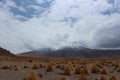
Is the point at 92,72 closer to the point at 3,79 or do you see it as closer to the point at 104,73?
the point at 104,73

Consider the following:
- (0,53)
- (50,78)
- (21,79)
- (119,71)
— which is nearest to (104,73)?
(119,71)

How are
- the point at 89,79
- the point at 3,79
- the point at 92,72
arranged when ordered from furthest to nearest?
the point at 92,72 < the point at 89,79 < the point at 3,79

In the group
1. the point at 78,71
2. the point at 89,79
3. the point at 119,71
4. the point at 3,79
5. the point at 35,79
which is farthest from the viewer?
the point at 119,71

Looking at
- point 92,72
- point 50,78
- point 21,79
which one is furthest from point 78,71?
point 21,79

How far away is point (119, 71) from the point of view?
32625mm

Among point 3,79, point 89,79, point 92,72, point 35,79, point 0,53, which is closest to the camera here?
point 35,79

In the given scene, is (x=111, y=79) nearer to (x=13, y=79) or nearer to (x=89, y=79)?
(x=89, y=79)

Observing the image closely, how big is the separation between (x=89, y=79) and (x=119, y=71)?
915 cm

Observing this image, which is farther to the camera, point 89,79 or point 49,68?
point 49,68

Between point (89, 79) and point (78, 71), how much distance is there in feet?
12.5

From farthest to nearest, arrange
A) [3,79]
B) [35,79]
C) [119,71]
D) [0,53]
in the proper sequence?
[0,53], [119,71], [3,79], [35,79]

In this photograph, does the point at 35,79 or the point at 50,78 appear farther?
the point at 50,78

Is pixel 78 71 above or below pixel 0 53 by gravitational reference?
below

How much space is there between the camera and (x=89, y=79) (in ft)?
79.6
